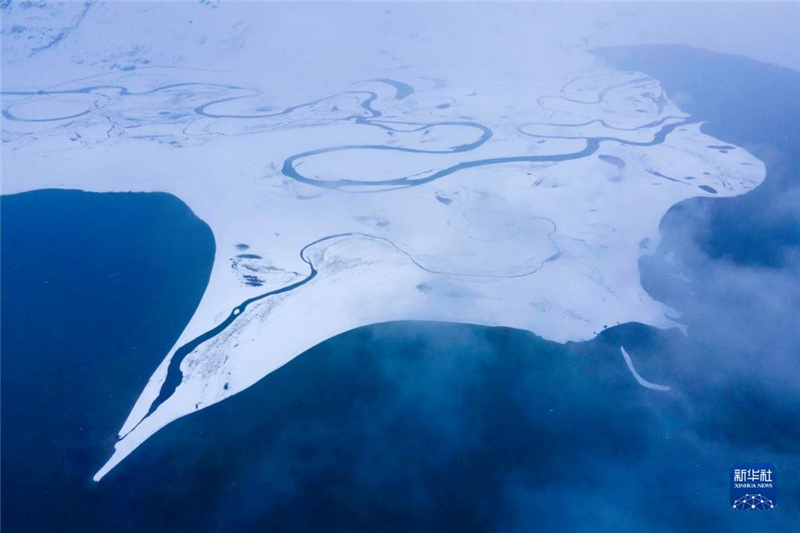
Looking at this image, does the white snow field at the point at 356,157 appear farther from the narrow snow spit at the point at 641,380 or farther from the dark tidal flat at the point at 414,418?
the narrow snow spit at the point at 641,380

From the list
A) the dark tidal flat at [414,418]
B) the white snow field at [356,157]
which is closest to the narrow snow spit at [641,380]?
the dark tidal flat at [414,418]

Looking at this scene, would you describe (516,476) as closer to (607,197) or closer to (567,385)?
(567,385)

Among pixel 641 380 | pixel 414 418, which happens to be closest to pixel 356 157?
pixel 414 418

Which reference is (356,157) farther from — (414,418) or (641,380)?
(641,380)

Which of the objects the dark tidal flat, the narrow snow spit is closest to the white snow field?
the dark tidal flat

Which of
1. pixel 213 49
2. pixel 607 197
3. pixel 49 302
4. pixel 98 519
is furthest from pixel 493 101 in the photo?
pixel 98 519

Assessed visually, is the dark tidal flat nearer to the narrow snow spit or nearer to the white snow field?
the narrow snow spit
